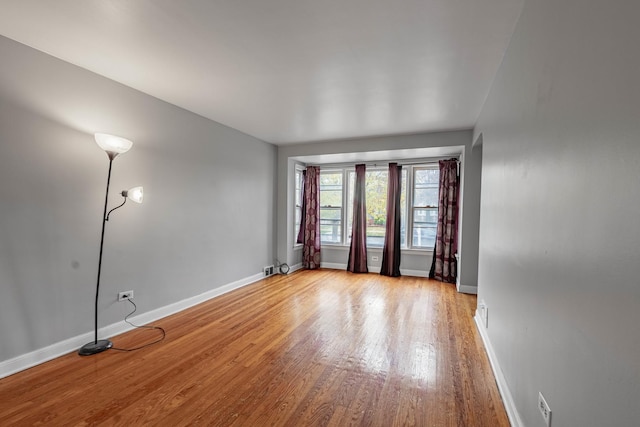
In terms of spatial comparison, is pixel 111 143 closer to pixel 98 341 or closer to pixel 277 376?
pixel 98 341

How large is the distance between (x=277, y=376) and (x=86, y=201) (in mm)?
2291

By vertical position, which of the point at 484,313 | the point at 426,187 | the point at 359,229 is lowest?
the point at 484,313

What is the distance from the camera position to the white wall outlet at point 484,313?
2.78 metres

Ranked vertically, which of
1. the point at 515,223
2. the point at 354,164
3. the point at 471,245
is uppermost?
the point at 354,164

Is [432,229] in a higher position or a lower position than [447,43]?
lower

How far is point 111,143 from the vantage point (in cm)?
252

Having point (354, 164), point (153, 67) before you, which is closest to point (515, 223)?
point (153, 67)

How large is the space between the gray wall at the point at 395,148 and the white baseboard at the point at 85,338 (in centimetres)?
195

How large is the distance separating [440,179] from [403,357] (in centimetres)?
363

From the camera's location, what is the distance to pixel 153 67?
2.59m

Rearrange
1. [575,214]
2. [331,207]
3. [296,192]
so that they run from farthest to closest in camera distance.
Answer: [331,207] → [296,192] → [575,214]

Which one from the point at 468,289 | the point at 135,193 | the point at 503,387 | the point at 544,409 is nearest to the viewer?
the point at 544,409

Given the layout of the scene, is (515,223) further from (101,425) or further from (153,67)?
(153,67)

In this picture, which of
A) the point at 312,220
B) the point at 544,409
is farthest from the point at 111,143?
the point at 312,220
